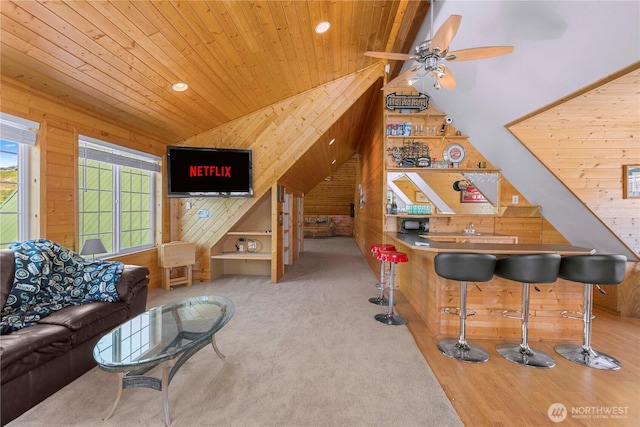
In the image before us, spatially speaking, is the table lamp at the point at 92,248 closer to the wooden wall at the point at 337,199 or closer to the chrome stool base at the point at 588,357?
the chrome stool base at the point at 588,357

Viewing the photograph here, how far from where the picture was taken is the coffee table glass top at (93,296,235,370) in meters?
1.69

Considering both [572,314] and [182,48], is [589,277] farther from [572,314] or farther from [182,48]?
[182,48]

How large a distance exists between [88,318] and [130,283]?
0.51 metres

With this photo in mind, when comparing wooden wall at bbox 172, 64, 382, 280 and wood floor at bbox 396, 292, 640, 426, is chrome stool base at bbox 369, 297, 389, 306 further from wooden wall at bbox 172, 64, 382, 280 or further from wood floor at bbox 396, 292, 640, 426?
wooden wall at bbox 172, 64, 382, 280

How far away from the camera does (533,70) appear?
2613 millimetres

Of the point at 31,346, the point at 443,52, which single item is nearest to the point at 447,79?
the point at 443,52

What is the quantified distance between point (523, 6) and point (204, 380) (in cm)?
384

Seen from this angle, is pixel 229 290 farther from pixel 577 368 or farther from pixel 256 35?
pixel 577 368

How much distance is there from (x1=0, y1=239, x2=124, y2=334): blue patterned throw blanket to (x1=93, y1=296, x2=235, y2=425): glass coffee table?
0.72 meters

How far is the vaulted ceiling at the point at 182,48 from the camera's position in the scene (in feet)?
7.31

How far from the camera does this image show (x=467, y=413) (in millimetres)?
1830

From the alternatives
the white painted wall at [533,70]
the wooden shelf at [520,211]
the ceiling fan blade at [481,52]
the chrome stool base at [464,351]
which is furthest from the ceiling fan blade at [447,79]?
the chrome stool base at [464,351]

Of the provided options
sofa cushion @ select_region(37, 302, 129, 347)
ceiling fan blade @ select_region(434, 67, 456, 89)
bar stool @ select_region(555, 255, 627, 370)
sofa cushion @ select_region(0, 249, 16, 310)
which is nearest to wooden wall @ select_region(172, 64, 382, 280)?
ceiling fan blade @ select_region(434, 67, 456, 89)

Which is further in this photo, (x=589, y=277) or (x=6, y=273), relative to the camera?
(x=589, y=277)
